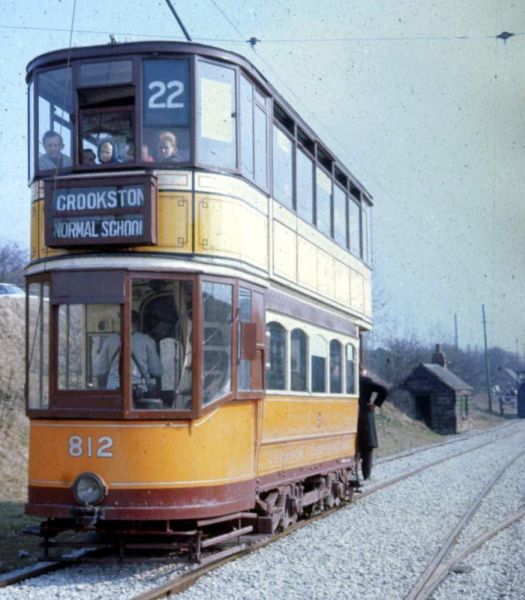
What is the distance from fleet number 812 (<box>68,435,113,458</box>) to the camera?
27.5ft

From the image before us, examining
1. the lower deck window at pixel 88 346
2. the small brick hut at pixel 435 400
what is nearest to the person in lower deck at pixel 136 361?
the lower deck window at pixel 88 346

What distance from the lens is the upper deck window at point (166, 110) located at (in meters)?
8.93

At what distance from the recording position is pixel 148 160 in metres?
8.86

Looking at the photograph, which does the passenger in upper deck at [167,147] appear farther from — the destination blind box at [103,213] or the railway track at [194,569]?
the railway track at [194,569]

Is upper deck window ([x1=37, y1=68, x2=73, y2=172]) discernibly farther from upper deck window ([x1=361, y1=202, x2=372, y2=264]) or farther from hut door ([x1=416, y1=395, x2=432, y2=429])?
hut door ([x1=416, y1=395, x2=432, y2=429])

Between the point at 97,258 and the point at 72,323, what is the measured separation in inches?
25.5

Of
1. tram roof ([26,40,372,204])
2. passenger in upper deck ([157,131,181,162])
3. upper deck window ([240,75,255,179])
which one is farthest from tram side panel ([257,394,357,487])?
tram roof ([26,40,372,204])

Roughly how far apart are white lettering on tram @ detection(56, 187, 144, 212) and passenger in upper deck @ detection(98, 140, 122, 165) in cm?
36

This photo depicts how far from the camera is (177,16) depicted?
10281 mm

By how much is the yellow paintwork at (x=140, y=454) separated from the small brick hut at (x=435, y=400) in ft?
129

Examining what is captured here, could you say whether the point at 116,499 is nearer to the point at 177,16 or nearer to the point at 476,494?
the point at 177,16

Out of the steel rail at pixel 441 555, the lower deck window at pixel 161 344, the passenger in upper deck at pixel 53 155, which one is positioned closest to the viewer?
the steel rail at pixel 441 555

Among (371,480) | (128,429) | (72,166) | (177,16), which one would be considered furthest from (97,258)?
(371,480)

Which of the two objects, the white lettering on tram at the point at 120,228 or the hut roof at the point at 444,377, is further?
the hut roof at the point at 444,377
